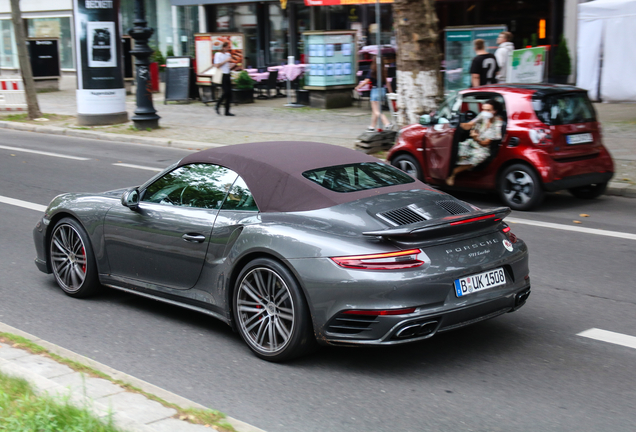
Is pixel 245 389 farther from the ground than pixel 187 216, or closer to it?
closer to it

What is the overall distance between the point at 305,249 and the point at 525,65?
54.0ft

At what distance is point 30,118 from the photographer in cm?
2212

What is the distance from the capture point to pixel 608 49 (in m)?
20.1

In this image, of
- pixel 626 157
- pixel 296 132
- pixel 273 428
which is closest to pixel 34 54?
pixel 296 132

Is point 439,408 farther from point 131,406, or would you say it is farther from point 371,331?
point 131,406

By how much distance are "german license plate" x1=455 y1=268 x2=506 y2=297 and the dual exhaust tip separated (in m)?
0.24

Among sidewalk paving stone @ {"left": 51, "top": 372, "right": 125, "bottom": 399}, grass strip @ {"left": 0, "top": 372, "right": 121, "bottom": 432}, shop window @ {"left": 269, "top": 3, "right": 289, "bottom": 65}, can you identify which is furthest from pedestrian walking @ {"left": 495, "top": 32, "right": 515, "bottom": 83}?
grass strip @ {"left": 0, "top": 372, "right": 121, "bottom": 432}

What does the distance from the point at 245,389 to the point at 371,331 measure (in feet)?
2.67

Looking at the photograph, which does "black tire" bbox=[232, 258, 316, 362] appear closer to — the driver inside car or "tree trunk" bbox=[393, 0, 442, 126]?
the driver inside car

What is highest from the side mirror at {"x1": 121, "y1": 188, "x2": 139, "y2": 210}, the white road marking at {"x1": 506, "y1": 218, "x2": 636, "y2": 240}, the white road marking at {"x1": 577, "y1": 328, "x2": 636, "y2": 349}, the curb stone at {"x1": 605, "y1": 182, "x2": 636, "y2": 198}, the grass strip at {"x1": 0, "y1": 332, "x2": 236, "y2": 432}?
the side mirror at {"x1": 121, "y1": 188, "x2": 139, "y2": 210}

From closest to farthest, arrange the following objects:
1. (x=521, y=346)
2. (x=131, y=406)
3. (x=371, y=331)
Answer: (x=131, y=406), (x=371, y=331), (x=521, y=346)

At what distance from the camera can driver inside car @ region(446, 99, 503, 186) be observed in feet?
32.2

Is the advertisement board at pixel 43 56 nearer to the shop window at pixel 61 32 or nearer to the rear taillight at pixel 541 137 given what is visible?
the shop window at pixel 61 32

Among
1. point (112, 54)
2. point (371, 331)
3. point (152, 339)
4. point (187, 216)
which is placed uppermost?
point (112, 54)
